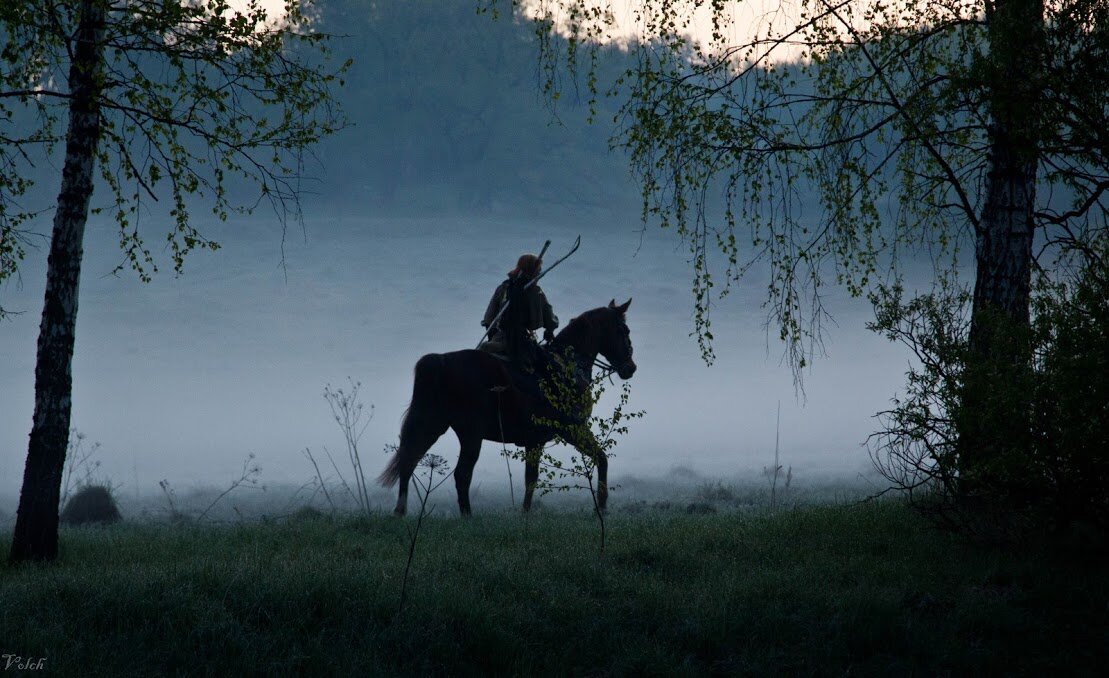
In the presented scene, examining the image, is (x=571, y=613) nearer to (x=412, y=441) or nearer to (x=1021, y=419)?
(x=1021, y=419)

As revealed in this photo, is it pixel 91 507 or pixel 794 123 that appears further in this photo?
pixel 91 507

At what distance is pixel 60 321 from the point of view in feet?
29.5

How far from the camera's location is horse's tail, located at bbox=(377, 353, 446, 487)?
511 inches

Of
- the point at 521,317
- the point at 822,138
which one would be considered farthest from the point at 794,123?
the point at 521,317

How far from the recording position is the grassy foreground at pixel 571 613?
21.1 ft

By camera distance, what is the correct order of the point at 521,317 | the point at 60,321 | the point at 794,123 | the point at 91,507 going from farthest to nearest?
1. the point at 91,507
2. the point at 521,317
3. the point at 794,123
4. the point at 60,321

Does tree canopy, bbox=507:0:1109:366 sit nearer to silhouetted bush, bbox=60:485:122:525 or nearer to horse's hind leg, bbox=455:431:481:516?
horse's hind leg, bbox=455:431:481:516

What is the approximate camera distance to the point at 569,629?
7.12 m

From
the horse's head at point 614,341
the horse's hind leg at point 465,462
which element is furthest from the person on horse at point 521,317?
the horse's hind leg at point 465,462

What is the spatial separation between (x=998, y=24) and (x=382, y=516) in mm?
9328

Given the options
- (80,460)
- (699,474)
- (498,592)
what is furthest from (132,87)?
(699,474)

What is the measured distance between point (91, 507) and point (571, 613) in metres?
11.6

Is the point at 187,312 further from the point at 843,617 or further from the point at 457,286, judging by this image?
the point at 843,617

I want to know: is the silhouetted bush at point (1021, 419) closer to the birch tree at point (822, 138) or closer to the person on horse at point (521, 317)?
the birch tree at point (822, 138)
